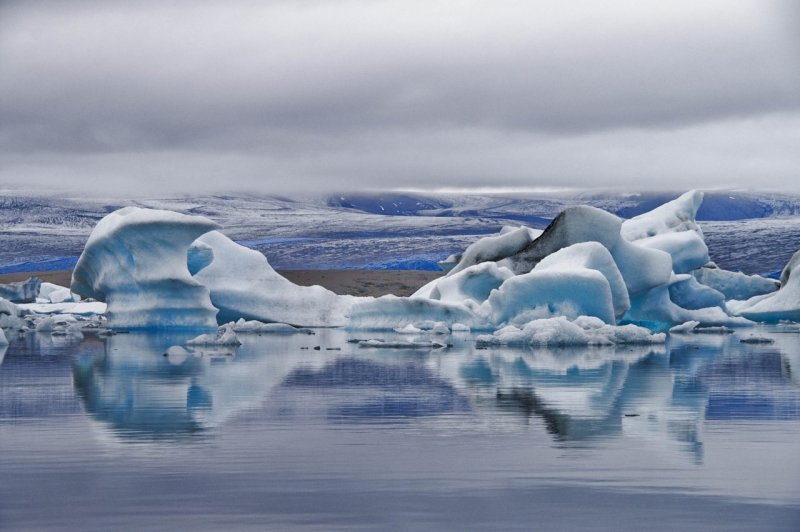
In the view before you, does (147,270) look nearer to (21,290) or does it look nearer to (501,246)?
(501,246)

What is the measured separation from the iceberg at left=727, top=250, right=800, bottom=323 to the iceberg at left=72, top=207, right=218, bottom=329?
12.4m

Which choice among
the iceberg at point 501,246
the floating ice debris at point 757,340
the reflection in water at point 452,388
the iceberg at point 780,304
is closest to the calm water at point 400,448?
the reflection in water at point 452,388

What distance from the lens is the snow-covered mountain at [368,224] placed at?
6297cm

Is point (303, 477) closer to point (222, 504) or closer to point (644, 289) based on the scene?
point (222, 504)

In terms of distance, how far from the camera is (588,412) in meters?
7.89

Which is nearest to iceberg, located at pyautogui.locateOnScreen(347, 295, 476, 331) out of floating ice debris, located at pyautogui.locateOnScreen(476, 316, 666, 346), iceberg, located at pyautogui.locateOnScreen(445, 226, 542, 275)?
iceberg, located at pyautogui.locateOnScreen(445, 226, 542, 275)

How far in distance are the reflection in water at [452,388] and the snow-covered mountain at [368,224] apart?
39535mm

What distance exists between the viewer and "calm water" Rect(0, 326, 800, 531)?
4.55m

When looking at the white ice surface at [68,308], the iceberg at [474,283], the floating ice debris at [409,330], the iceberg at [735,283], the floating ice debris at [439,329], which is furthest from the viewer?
the white ice surface at [68,308]

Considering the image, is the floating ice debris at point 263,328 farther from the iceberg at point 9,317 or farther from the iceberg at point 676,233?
the iceberg at point 676,233

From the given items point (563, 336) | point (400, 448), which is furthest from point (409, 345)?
point (400, 448)

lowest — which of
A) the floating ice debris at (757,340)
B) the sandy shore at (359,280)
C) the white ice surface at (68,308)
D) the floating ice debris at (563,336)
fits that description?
the sandy shore at (359,280)

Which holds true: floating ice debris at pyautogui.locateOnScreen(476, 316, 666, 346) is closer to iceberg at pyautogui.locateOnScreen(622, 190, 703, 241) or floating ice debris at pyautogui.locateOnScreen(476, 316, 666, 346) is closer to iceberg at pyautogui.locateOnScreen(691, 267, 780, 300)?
iceberg at pyautogui.locateOnScreen(622, 190, 703, 241)

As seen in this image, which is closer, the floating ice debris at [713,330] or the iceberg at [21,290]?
the floating ice debris at [713,330]
